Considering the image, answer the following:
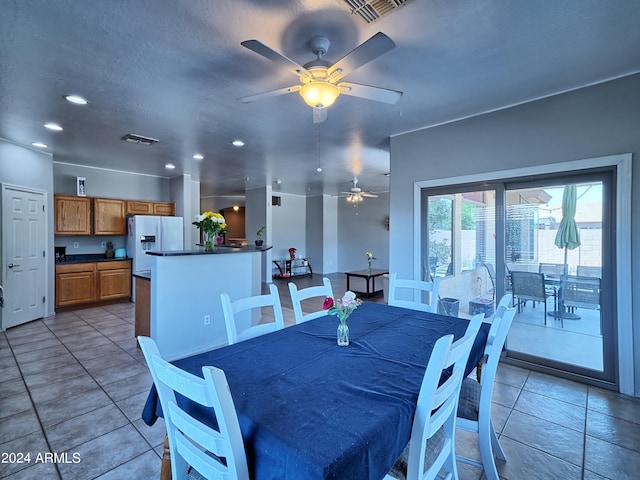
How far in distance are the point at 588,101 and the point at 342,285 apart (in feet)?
20.1

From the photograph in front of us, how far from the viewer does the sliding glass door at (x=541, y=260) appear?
2.87m

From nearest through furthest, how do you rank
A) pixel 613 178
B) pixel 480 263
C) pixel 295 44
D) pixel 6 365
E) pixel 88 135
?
pixel 295 44
pixel 613 178
pixel 6 365
pixel 480 263
pixel 88 135

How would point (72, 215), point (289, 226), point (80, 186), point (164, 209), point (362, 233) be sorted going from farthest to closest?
point (362, 233) < point (289, 226) < point (164, 209) < point (80, 186) < point (72, 215)

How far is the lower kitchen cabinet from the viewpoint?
539cm

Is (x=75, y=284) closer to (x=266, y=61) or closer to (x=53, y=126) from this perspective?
(x=53, y=126)

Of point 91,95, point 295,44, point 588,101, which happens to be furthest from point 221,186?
point 588,101

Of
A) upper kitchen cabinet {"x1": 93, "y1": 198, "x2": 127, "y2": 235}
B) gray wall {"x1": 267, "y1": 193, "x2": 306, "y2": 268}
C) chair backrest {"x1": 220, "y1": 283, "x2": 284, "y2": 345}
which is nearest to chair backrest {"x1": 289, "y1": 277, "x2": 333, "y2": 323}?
chair backrest {"x1": 220, "y1": 283, "x2": 284, "y2": 345}

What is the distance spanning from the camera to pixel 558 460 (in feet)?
6.36

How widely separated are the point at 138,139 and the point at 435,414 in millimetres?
4703

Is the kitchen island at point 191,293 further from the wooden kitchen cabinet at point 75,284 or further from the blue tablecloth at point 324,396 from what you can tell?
the wooden kitchen cabinet at point 75,284

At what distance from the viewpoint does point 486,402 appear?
169 cm

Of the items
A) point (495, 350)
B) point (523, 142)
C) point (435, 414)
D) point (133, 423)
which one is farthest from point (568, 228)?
point (133, 423)

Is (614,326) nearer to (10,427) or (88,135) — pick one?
(10,427)

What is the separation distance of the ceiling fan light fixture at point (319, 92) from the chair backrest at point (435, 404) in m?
1.61
